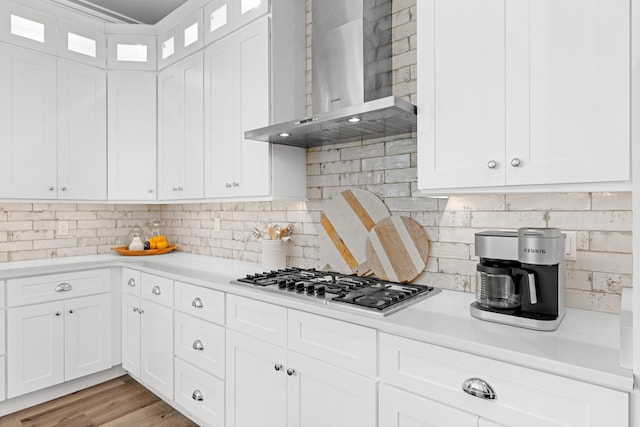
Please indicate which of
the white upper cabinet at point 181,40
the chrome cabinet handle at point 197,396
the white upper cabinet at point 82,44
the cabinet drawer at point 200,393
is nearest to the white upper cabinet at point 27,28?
the white upper cabinet at point 82,44

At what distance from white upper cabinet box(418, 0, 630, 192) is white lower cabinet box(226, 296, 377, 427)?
793mm

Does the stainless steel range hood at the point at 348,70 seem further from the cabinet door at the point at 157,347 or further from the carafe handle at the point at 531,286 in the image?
the cabinet door at the point at 157,347

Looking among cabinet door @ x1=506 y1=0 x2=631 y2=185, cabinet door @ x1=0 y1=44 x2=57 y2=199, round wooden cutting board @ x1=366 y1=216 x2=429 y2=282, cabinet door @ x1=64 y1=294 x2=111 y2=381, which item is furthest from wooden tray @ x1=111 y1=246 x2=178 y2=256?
cabinet door @ x1=506 y1=0 x2=631 y2=185

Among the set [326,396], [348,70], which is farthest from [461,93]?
[326,396]

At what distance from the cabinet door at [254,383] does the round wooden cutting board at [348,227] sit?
69 cm

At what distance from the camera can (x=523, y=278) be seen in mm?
1340

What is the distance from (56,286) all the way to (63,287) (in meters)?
0.04

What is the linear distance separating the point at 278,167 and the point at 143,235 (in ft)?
6.78

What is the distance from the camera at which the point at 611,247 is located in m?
1.48

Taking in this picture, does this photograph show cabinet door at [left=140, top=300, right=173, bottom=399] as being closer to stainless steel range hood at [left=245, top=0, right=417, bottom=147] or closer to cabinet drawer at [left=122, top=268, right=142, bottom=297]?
cabinet drawer at [left=122, top=268, right=142, bottom=297]

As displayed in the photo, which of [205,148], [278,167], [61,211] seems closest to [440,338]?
[278,167]

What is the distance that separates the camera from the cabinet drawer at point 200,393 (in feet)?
7.00

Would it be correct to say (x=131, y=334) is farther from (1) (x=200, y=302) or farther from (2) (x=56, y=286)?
(1) (x=200, y=302)

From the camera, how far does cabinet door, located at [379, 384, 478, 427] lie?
1239mm
